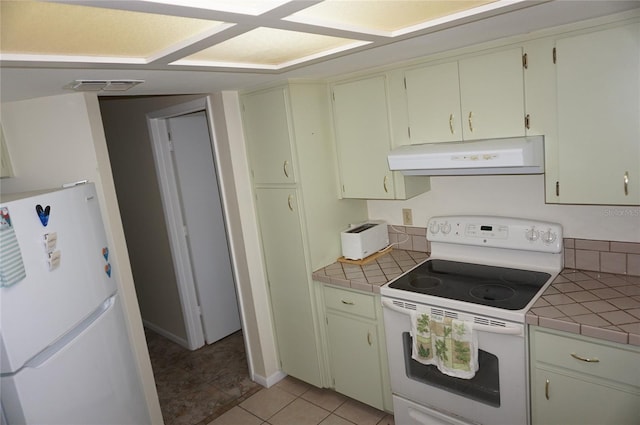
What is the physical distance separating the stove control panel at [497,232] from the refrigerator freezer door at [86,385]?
187 cm

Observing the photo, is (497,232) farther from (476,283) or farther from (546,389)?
(546,389)

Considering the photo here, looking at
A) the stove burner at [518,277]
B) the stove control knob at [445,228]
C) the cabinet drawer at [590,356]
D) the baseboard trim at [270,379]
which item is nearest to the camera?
the cabinet drawer at [590,356]

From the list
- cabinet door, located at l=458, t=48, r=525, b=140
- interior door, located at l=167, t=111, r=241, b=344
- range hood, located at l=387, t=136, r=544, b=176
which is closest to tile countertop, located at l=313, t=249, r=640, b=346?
range hood, located at l=387, t=136, r=544, b=176

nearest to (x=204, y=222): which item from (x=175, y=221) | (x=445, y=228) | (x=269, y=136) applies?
(x=175, y=221)

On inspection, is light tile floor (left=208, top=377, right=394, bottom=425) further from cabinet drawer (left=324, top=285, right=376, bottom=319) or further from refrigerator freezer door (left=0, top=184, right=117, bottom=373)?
refrigerator freezer door (left=0, top=184, right=117, bottom=373)

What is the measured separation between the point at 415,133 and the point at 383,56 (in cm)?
49

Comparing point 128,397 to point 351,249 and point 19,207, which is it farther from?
point 351,249

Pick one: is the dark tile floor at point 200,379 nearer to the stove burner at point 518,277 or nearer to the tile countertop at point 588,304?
the tile countertop at point 588,304

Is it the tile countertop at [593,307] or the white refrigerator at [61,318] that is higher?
the white refrigerator at [61,318]

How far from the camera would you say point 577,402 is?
1936 millimetres

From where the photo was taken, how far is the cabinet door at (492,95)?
2148 mm

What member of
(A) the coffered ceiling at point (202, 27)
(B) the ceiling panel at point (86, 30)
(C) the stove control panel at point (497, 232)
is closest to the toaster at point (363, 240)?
(C) the stove control panel at point (497, 232)

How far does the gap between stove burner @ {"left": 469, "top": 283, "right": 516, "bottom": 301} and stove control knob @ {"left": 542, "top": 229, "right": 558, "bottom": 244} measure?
1.11 ft

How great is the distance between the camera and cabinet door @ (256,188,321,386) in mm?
2914
